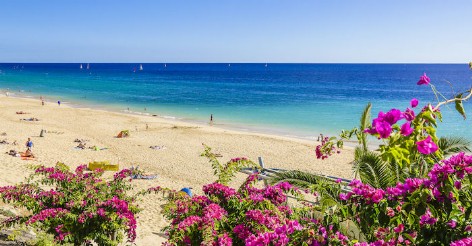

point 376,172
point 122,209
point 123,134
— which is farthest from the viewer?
point 123,134

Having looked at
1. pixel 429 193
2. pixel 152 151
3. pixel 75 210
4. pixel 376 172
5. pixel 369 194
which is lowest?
pixel 152 151

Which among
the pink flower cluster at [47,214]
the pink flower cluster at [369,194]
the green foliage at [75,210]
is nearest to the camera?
the pink flower cluster at [369,194]

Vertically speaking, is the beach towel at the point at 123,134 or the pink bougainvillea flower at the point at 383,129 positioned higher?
the pink bougainvillea flower at the point at 383,129

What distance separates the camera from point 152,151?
A: 23.6 m

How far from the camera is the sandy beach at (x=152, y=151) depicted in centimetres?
1663

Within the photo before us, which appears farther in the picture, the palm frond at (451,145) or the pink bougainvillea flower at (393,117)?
the palm frond at (451,145)

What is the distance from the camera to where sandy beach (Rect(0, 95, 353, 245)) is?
54.6 feet

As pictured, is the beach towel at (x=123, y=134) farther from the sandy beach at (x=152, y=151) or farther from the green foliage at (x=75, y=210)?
the green foliage at (x=75, y=210)

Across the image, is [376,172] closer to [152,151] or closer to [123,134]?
[152,151]

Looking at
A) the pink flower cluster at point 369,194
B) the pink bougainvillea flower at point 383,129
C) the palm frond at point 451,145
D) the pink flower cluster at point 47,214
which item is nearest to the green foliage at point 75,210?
the pink flower cluster at point 47,214

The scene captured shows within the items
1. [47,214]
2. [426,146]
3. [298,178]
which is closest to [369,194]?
[426,146]

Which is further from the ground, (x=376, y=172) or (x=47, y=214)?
(x=376, y=172)

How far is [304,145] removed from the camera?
88.8 ft

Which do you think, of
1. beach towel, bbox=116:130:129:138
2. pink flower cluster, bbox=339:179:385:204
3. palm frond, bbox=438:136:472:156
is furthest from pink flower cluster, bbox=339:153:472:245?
beach towel, bbox=116:130:129:138
